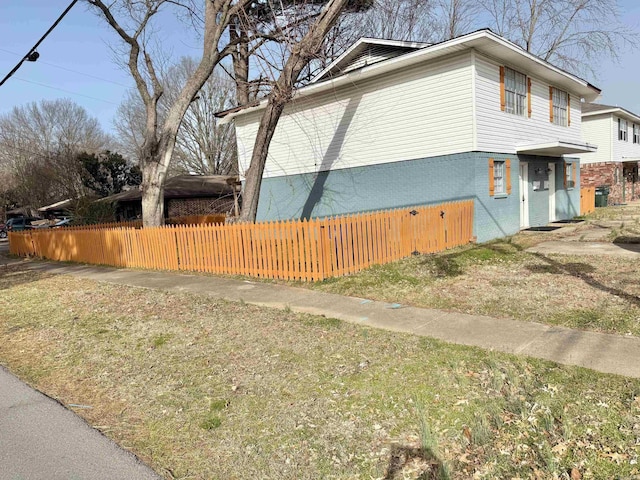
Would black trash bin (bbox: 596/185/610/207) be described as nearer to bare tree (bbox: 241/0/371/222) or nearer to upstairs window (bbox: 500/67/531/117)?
upstairs window (bbox: 500/67/531/117)

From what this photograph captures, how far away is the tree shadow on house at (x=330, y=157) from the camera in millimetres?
15723

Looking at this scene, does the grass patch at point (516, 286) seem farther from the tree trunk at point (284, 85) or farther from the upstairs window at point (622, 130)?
the upstairs window at point (622, 130)

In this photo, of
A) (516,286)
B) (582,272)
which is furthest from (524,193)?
(516,286)

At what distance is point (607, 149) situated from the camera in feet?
89.4

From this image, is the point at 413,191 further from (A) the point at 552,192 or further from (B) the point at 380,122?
(A) the point at 552,192

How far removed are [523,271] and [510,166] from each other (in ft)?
21.9

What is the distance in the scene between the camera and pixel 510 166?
561 inches

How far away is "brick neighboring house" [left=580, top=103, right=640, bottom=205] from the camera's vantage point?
26.9m

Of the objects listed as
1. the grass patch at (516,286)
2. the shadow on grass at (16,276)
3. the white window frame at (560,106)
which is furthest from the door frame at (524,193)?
the shadow on grass at (16,276)

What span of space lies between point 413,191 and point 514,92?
4781 mm

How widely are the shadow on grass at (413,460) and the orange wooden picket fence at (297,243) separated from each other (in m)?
5.84

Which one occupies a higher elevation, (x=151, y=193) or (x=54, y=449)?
(x=151, y=193)

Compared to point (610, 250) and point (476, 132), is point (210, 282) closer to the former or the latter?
point (476, 132)

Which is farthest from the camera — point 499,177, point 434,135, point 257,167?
point 499,177
